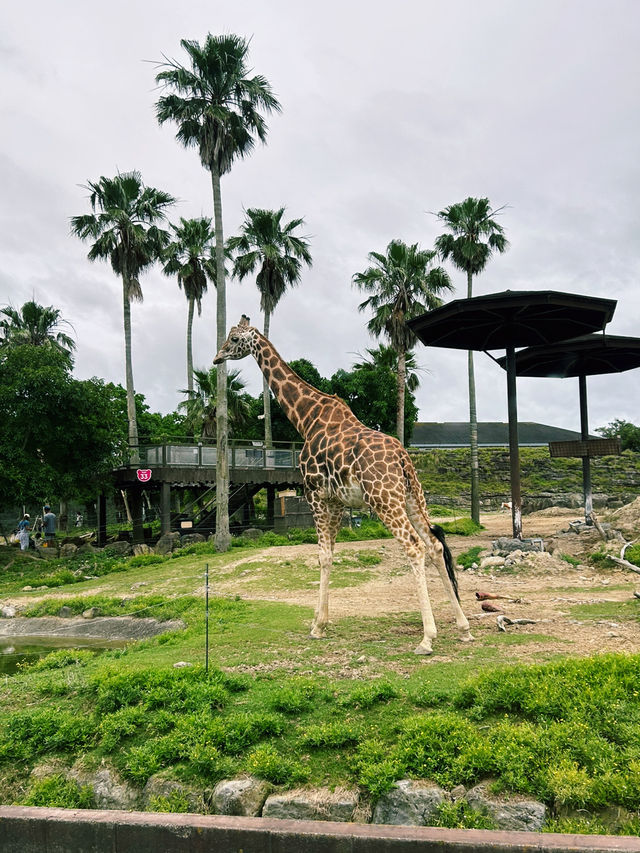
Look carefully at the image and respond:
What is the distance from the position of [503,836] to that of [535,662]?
124 inches

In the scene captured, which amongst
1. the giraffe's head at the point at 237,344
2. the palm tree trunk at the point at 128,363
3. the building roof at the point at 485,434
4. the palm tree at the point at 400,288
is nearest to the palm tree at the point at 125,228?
the palm tree trunk at the point at 128,363

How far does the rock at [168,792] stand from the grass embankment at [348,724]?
77 millimetres

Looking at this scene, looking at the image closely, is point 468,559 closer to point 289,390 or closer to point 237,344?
point 289,390

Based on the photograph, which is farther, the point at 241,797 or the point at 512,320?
the point at 512,320

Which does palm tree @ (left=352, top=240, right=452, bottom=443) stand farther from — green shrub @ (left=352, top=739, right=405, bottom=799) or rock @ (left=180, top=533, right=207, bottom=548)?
green shrub @ (left=352, top=739, right=405, bottom=799)

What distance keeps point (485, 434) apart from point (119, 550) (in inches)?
2204

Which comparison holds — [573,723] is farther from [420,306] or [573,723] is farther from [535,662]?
[420,306]

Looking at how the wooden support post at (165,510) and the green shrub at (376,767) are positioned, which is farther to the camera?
the wooden support post at (165,510)

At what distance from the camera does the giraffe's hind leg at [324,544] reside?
9.02 m

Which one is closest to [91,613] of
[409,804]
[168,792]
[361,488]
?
[361,488]

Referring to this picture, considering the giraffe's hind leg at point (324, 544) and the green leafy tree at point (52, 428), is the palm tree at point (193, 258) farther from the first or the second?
the giraffe's hind leg at point (324, 544)

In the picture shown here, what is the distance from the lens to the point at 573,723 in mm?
4953

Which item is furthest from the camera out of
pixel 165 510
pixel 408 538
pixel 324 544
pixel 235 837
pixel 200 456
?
pixel 200 456

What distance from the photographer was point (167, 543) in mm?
23531
